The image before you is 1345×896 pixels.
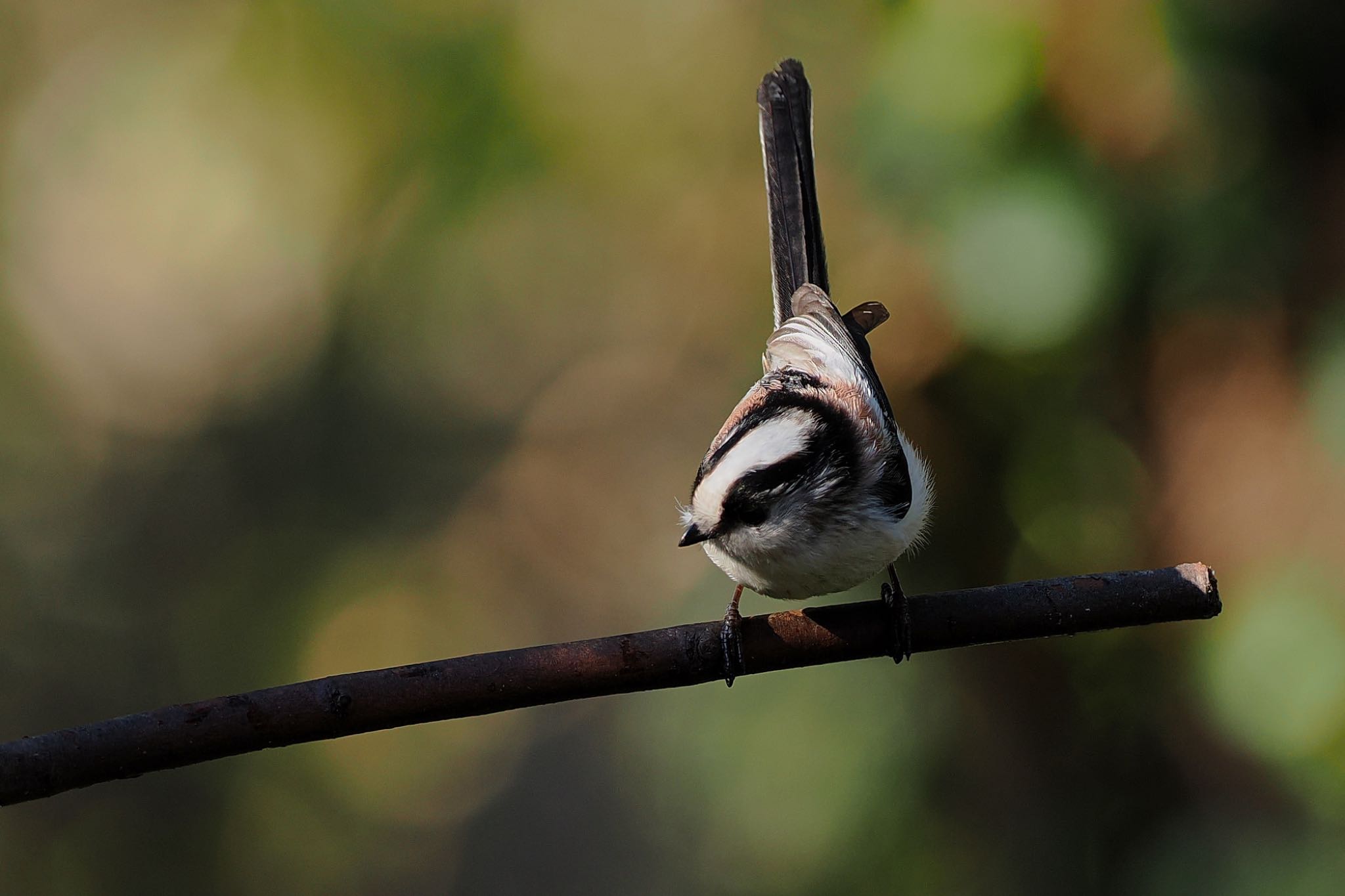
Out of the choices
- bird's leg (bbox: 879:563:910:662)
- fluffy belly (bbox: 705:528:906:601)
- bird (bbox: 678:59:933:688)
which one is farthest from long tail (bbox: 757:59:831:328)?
bird's leg (bbox: 879:563:910:662)

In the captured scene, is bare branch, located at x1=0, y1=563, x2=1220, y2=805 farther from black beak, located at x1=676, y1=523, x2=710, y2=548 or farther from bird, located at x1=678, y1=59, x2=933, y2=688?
black beak, located at x1=676, y1=523, x2=710, y2=548

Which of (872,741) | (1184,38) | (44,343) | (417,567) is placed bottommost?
(417,567)

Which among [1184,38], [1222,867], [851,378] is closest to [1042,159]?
[1184,38]

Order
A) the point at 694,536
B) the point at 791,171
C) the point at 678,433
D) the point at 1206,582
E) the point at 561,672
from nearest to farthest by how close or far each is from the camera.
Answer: the point at 561,672 < the point at 1206,582 < the point at 694,536 < the point at 791,171 < the point at 678,433

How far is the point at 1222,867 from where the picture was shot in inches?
79.3

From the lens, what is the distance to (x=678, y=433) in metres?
3.07

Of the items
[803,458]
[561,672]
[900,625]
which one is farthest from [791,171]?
[561,672]

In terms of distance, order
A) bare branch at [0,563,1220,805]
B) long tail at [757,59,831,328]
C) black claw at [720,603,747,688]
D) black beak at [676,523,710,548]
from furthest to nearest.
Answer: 1. long tail at [757,59,831,328]
2. black beak at [676,523,710,548]
3. black claw at [720,603,747,688]
4. bare branch at [0,563,1220,805]

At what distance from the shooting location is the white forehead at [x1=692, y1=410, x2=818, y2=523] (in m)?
1.46

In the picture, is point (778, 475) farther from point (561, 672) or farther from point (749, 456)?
point (561, 672)

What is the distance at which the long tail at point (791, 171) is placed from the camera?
1.84m

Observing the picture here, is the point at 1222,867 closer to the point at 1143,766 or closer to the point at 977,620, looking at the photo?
the point at 1143,766

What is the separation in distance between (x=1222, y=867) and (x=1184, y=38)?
153 cm

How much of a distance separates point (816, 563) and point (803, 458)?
142 millimetres
